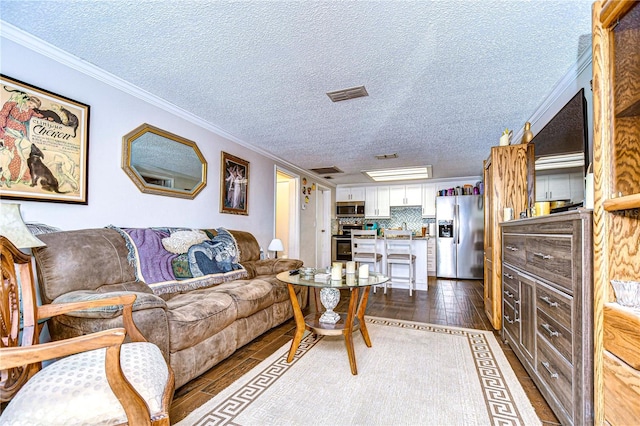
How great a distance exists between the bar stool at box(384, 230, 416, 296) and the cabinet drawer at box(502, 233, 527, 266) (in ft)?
6.71

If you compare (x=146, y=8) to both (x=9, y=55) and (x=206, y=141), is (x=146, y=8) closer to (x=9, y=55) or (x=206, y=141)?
(x=9, y=55)

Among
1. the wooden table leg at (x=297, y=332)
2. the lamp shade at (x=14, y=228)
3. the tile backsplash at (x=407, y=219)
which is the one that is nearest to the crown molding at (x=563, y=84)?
the wooden table leg at (x=297, y=332)

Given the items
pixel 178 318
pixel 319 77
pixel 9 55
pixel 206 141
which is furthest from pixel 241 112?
pixel 178 318

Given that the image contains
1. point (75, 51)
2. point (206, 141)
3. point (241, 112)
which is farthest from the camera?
point (206, 141)

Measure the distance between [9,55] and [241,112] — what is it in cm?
170

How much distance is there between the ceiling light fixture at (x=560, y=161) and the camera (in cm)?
191

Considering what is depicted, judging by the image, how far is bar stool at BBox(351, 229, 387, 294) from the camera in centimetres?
483

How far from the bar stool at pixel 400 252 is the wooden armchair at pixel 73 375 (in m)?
3.96

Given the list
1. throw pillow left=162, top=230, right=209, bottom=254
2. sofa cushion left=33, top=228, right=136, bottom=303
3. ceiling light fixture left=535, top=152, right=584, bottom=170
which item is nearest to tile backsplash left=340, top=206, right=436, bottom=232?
ceiling light fixture left=535, top=152, right=584, bottom=170

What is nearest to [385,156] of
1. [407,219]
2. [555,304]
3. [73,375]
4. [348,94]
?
[348,94]

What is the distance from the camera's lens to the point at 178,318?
1.78 m

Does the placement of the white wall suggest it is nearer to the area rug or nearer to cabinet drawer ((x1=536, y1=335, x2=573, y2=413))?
the area rug

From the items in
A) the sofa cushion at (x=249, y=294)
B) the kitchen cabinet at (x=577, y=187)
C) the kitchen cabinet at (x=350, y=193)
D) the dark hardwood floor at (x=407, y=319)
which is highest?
the kitchen cabinet at (x=350, y=193)

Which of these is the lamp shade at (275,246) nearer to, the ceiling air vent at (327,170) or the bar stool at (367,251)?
the bar stool at (367,251)
